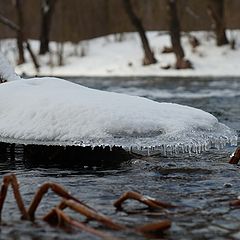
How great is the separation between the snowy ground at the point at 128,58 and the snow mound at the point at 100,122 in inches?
789

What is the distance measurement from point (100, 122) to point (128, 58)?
25309 mm

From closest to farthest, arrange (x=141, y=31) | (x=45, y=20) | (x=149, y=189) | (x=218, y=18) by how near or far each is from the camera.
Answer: (x=149, y=189) < (x=141, y=31) < (x=218, y=18) < (x=45, y=20)

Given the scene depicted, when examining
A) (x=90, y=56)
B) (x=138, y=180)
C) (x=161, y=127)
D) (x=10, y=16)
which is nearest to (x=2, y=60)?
(x=161, y=127)

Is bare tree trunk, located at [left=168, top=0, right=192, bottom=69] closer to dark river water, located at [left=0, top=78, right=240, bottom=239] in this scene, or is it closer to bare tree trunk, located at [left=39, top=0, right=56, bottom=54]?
bare tree trunk, located at [left=39, top=0, right=56, bottom=54]

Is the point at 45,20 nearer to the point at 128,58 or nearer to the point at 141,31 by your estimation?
the point at 128,58

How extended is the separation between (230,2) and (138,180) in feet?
97.2

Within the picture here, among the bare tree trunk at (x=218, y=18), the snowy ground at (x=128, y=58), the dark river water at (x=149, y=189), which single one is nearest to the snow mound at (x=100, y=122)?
the dark river water at (x=149, y=189)

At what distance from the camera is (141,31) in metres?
28.6

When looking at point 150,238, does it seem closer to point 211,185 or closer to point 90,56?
point 211,185

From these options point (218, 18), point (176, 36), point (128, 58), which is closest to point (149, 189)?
point (176, 36)

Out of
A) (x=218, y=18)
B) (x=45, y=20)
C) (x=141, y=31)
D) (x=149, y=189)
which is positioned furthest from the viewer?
(x=45, y=20)

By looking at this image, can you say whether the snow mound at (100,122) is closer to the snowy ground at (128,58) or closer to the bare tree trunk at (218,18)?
the snowy ground at (128,58)

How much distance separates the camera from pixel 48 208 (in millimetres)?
5145

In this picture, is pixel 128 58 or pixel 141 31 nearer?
pixel 141 31
